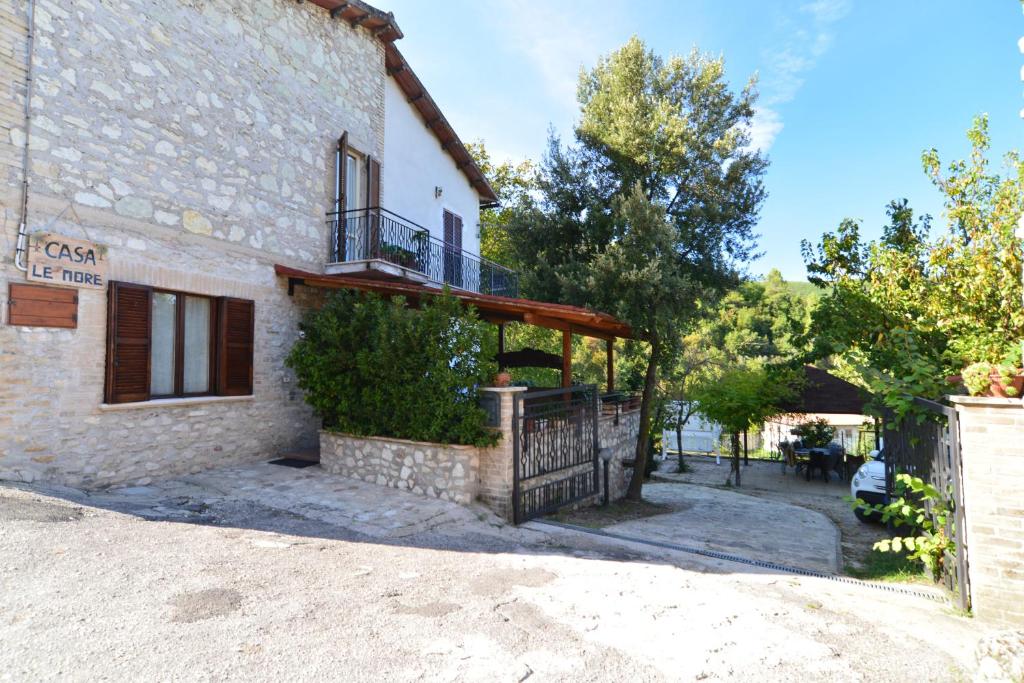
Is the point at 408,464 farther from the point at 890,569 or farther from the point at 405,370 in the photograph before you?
the point at 890,569

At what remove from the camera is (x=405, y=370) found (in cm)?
782

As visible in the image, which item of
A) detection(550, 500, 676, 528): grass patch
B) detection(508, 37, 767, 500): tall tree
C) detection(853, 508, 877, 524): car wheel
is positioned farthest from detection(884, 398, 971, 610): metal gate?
detection(508, 37, 767, 500): tall tree

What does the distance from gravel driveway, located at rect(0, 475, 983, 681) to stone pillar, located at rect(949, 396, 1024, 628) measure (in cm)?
33

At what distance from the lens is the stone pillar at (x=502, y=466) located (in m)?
7.52

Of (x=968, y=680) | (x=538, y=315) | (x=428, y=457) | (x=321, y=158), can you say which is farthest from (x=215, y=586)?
(x=321, y=158)

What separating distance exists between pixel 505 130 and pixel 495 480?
16502 mm

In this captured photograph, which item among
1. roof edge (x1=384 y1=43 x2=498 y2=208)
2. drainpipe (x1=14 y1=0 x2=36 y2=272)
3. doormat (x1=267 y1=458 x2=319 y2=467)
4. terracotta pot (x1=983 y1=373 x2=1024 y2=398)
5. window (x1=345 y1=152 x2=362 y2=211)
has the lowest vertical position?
doormat (x1=267 y1=458 x2=319 y2=467)

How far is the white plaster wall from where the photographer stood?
13.0 meters

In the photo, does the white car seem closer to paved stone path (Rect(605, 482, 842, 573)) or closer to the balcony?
paved stone path (Rect(605, 482, 842, 573))

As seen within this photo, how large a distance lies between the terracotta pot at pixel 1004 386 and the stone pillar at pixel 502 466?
4.85 metres

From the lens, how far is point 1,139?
243 inches

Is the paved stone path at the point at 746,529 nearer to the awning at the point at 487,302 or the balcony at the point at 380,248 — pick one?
the awning at the point at 487,302

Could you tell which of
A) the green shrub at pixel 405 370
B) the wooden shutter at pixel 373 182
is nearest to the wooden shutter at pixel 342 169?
the wooden shutter at pixel 373 182

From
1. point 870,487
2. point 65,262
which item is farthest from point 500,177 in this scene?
point 65,262
